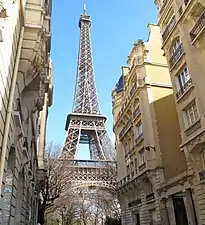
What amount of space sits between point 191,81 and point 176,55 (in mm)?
3369

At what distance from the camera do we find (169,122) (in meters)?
23.9

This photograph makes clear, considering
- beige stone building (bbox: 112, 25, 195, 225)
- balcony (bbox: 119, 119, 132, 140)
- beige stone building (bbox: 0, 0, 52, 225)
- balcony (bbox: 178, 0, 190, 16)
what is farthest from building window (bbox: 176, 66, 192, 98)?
balcony (bbox: 119, 119, 132, 140)

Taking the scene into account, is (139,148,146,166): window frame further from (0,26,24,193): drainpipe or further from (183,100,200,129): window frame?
(0,26,24,193): drainpipe

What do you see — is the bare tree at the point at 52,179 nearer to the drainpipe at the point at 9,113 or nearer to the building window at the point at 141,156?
the building window at the point at 141,156

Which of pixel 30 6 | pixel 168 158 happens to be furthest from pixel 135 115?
pixel 30 6

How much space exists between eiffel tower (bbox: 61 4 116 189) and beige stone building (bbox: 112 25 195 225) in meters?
11.4

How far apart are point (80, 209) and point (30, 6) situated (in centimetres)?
4648

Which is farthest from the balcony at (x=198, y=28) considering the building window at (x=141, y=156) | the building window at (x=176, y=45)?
the building window at (x=141, y=156)

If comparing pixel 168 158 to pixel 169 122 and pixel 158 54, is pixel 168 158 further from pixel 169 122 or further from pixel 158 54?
pixel 158 54

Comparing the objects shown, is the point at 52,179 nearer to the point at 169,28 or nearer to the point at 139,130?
the point at 139,130

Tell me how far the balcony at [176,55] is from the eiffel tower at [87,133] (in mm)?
22887

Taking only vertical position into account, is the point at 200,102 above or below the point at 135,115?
below

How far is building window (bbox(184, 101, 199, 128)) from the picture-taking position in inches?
635

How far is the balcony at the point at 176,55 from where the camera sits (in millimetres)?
17962
